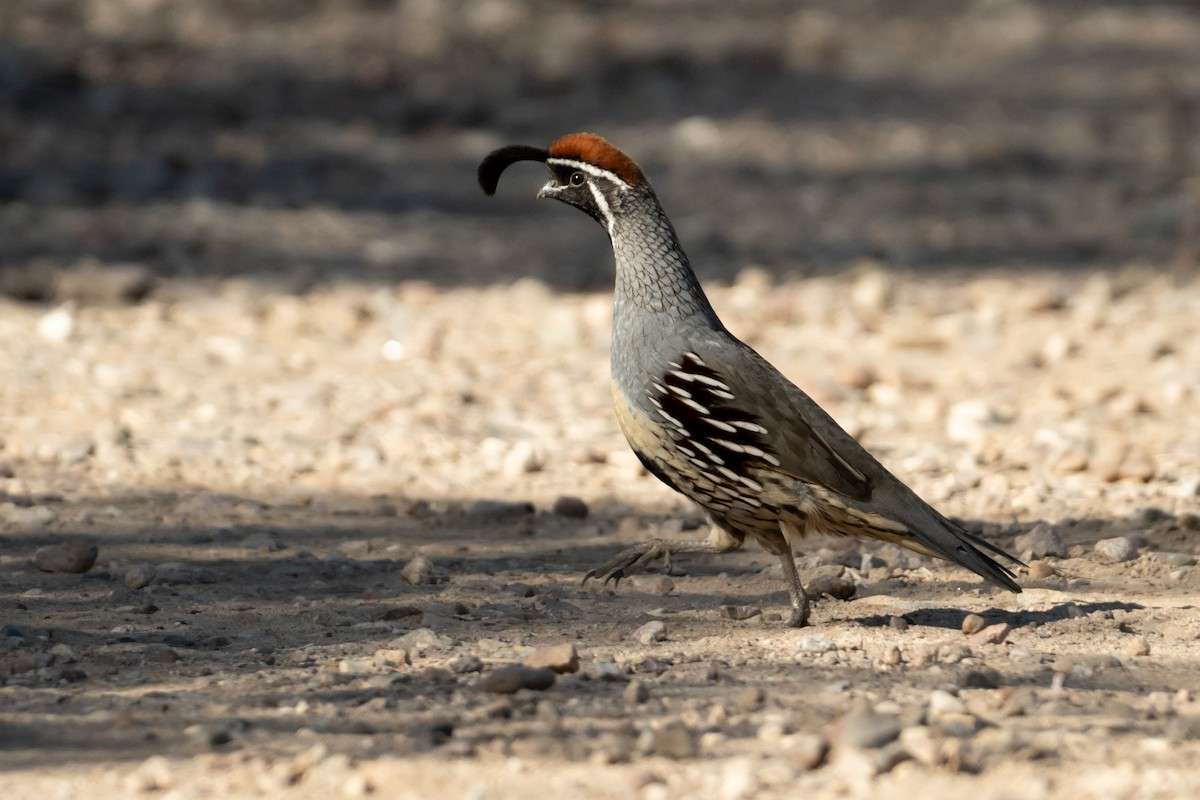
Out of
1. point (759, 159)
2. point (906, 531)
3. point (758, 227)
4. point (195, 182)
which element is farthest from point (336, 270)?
point (906, 531)

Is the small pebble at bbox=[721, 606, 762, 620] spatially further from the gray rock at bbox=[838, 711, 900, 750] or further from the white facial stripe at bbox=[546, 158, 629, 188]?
the white facial stripe at bbox=[546, 158, 629, 188]

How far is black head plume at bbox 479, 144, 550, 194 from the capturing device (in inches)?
225

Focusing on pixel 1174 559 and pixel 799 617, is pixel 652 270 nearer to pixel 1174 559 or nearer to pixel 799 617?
pixel 799 617

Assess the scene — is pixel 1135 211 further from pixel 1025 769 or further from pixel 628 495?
pixel 1025 769

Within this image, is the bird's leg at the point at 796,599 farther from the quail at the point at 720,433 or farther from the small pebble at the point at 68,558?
the small pebble at the point at 68,558

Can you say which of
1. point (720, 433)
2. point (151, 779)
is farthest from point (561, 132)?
point (151, 779)

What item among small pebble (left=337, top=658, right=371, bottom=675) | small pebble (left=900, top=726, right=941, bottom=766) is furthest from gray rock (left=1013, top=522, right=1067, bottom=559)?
small pebble (left=337, top=658, right=371, bottom=675)

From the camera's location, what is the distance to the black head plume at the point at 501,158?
225 inches

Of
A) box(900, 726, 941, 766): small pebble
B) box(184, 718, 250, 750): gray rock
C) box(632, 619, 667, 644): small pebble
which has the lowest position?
box(184, 718, 250, 750): gray rock

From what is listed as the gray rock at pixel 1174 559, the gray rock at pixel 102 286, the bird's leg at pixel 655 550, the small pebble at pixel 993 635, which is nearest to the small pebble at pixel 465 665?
the bird's leg at pixel 655 550

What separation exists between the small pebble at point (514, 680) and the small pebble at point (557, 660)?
96mm

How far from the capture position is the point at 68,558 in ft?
18.7

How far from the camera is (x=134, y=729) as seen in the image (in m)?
4.30

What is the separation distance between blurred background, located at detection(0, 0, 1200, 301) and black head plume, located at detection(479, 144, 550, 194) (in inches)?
173
